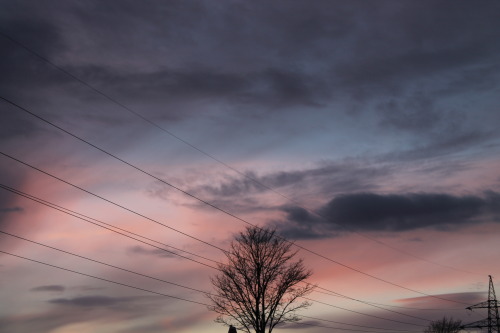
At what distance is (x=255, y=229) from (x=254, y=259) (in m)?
3.73

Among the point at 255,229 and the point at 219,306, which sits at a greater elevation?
the point at 255,229

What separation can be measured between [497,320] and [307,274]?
41.4m

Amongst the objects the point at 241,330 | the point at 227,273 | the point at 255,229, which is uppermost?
the point at 255,229

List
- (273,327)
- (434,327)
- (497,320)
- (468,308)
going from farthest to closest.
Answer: (434,327), (468,308), (497,320), (273,327)

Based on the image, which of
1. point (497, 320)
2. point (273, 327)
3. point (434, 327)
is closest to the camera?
point (273, 327)

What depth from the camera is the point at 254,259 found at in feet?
201

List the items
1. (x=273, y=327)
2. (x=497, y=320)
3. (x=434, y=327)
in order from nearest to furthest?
(x=273, y=327) < (x=497, y=320) < (x=434, y=327)

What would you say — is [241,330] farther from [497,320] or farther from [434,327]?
[434,327]

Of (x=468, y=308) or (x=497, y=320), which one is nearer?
(x=497, y=320)

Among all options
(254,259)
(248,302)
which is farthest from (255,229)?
(248,302)

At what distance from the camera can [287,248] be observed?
63406 millimetres

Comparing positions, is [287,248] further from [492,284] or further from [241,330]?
[492,284]

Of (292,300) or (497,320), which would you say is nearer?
(292,300)

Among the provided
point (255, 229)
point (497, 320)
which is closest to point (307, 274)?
point (255, 229)
